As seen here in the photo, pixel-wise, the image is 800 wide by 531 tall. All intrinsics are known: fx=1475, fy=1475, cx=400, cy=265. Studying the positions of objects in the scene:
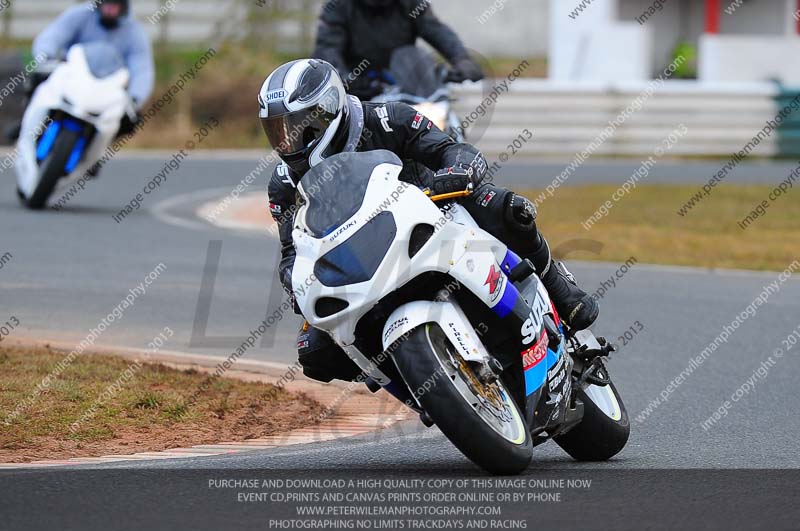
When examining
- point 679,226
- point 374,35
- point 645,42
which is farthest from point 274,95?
point 645,42

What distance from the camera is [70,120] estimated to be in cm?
1382

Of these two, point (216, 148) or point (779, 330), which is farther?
point (216, 148)

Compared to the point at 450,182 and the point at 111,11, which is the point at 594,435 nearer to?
the point at 450,182

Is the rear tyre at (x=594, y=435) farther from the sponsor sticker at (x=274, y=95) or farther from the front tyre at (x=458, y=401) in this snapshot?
the sponsor sticker at (x=274, y=95)

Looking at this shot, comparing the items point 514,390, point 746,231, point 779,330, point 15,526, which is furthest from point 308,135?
point 746,231

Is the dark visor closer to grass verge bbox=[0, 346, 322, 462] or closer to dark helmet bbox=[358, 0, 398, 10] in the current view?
grass verge bbox=[0, 346, 322, 462]

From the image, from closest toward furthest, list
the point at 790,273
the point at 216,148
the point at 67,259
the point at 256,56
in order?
the point at 67,259
the point at 790,273
the point at 216,148
the point at 256,56

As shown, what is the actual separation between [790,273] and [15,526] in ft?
30.1

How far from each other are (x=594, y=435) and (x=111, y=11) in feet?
31.7

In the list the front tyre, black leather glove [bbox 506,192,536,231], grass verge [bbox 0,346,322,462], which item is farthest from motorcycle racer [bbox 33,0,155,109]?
the front tyre

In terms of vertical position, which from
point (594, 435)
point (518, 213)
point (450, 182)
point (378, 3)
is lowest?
point (378, 3)

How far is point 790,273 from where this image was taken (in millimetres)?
12445

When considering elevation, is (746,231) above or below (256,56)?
above

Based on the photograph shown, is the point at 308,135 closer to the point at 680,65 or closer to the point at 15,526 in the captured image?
the point at 15,526
